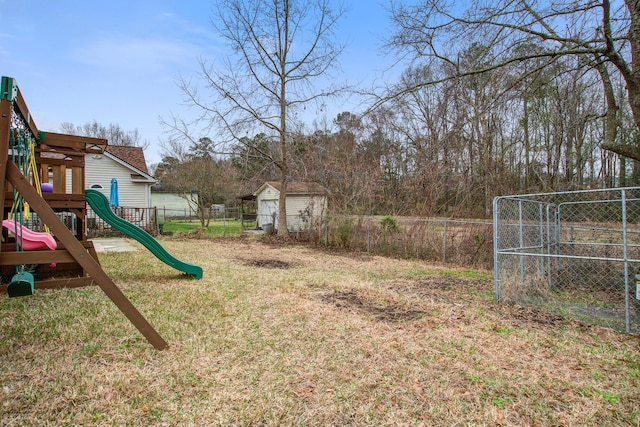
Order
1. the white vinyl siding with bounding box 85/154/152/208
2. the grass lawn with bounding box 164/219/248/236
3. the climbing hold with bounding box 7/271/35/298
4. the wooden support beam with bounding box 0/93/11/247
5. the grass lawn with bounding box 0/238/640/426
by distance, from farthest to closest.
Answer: the grass lawn with bounding box 164/219/248/236
the white vinyl siding with bounding box 85/154/152/208
the climbing hold with bounding box 7/271/35/298
the wooden support beam with bounding box 0/93/11/247
the grass lawn with bounding box 0/238/640/426

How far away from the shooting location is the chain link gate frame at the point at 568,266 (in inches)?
197

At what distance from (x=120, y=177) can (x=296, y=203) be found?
9180mm

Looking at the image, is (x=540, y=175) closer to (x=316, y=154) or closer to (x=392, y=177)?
(x=392, y=177)

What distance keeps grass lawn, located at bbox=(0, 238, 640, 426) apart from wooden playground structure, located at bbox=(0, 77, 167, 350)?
58cm

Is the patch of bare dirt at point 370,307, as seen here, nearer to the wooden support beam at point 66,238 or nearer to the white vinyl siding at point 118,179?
the wooden support beam at point 66,238

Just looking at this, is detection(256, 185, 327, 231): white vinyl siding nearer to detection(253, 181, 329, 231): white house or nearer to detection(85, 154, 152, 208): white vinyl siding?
detection(253, 181, 329, 231): white house

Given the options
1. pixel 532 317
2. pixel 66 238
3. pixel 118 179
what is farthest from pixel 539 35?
pixel 118 179

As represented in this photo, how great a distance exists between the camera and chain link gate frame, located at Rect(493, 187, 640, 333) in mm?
5016

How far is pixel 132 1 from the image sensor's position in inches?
299

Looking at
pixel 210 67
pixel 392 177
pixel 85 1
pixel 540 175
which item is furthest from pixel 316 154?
pixel 85 1

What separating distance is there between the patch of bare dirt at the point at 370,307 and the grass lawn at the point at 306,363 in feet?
0.09

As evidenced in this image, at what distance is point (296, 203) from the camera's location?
20.3 m

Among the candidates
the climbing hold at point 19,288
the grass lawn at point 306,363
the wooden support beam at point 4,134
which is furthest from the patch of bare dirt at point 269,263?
the wooden support beam at point 4,134

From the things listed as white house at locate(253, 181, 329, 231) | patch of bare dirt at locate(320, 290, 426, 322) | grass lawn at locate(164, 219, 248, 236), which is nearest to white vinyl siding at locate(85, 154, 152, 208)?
grass lawn at locate(164, 219, 248, 236)
